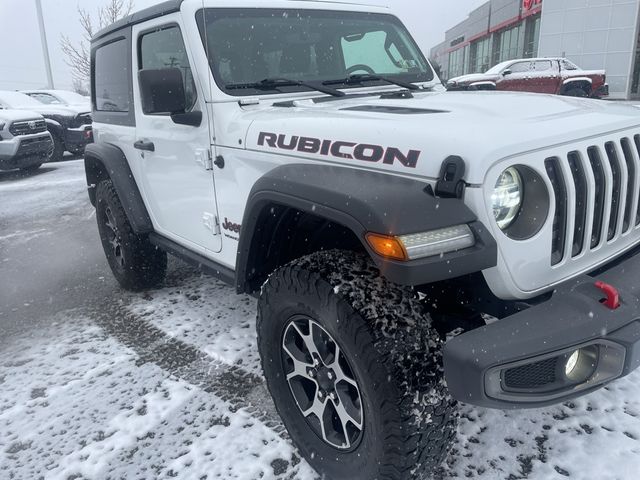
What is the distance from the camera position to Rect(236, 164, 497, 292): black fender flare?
1503mm

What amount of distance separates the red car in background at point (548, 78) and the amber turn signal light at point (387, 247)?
55.6ft

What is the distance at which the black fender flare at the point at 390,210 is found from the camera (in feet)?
4.93

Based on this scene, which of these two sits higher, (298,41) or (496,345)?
(298,41)

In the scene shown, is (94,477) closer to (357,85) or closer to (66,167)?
(357,85)

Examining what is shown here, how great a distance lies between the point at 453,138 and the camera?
65.1 inches

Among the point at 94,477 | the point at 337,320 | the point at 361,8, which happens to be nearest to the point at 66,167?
the point at 361,8

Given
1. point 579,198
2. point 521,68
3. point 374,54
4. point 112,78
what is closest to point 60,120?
point 112,78

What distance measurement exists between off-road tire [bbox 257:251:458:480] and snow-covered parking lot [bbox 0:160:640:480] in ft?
1.52

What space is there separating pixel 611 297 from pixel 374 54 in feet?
7.24

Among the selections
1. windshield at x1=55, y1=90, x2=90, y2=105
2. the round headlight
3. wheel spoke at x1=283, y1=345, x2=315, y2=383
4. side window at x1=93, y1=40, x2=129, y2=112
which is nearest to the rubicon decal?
the round headlight

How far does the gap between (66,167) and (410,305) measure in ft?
37.5

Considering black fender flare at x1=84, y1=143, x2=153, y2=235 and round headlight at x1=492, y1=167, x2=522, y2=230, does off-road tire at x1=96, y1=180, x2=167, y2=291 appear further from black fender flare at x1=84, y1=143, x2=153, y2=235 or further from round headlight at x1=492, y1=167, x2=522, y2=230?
round headlight at x1=492, y1=167, x2=522, y2=230

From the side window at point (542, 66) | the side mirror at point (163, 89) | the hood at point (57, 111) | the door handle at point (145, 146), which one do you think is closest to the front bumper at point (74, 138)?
the hood at point (57, 111)

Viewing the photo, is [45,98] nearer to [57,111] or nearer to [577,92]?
[57,111]
